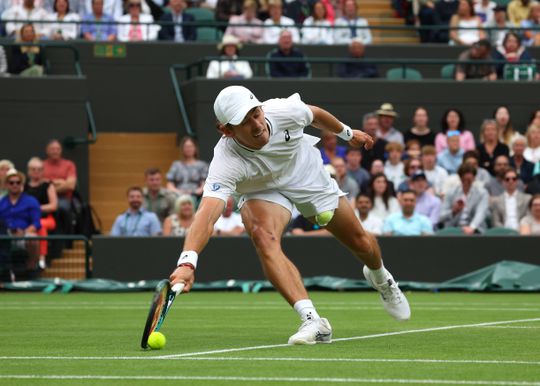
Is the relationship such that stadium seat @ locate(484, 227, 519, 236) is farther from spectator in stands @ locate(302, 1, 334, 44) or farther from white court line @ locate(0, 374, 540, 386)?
white court line @ locate(0, 374, 540, 386)

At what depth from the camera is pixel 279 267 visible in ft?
28.7

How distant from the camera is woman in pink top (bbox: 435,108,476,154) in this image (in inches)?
795

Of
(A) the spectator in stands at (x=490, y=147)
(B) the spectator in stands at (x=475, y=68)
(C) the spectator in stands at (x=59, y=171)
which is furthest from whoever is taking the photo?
(B) the spectator in stands at (x=475, y=68)

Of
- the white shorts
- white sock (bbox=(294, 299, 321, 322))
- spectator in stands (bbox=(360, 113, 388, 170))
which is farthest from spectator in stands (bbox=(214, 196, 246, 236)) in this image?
white sock (bbox=(294, 299, 321, 322))

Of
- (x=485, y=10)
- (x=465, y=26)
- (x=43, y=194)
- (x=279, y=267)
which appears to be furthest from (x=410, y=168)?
(x=279, y=267)

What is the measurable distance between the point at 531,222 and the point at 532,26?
728 cm

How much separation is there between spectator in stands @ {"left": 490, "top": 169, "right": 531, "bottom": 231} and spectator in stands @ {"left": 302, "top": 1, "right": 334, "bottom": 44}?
6010 mm

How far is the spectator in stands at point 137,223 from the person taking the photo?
18078 mm

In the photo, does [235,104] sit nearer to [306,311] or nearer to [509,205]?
[306,311]

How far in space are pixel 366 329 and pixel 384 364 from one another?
3048 mm

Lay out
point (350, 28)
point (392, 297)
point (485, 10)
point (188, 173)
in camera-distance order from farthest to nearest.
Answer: point (485, 10)
point (350, 28)
point (188, 173)
point (392, 297)

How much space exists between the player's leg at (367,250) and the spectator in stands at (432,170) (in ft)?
29.1

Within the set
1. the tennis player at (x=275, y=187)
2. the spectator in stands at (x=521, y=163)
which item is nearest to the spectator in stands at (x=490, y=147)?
the spectator in stands at (x=521, y=163)

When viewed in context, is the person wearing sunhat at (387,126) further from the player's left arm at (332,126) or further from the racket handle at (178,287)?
the racket handle at (178,287)
